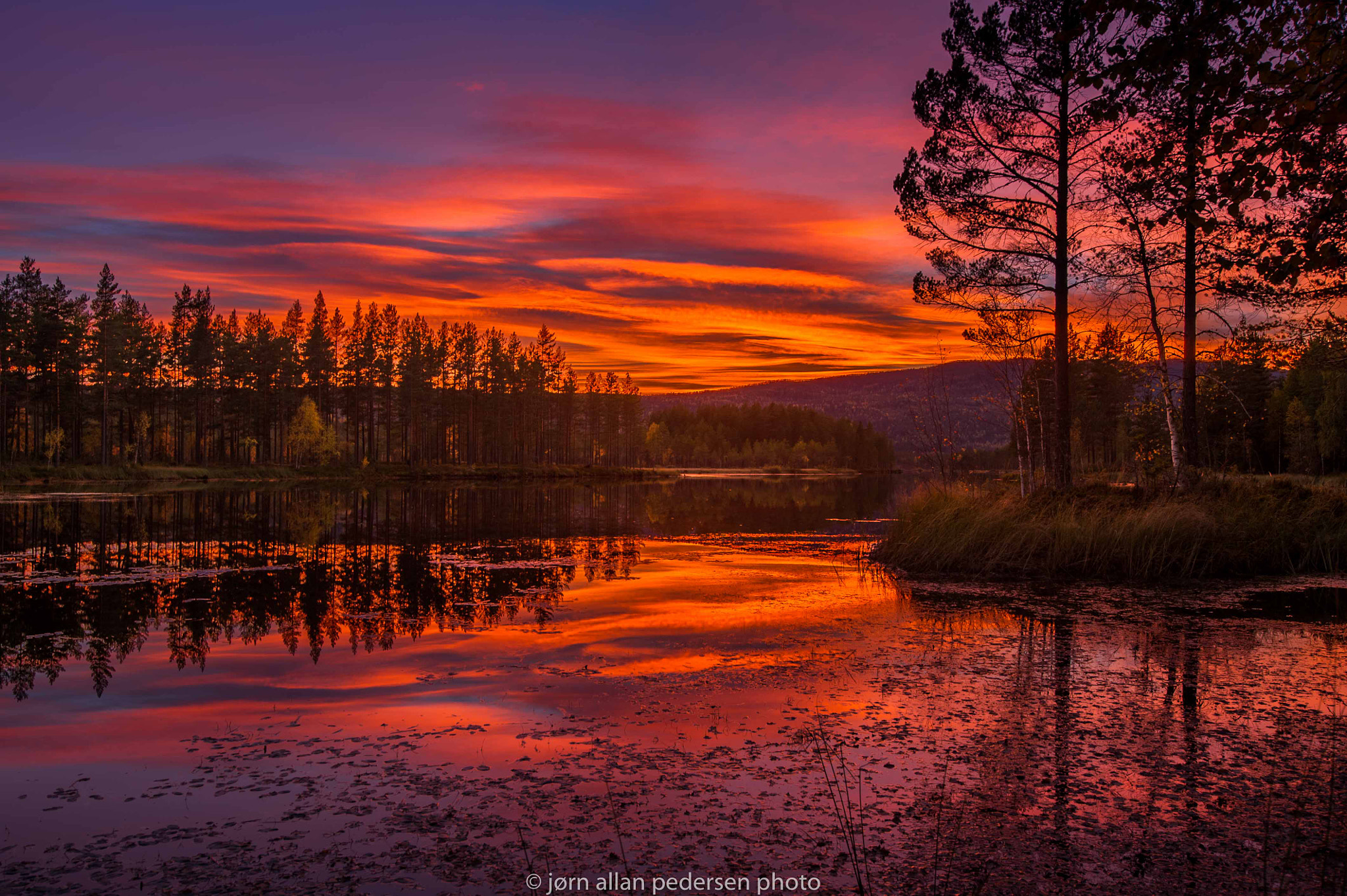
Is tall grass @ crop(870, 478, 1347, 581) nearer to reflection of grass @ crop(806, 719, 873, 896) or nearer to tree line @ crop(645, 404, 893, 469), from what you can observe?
reflection of grass @ crop(806, 719, 873, 896)

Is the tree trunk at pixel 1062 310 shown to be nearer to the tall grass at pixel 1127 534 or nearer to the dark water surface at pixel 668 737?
the tall grass at pixel 1127 534

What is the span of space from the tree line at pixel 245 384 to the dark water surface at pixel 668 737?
2626 inches

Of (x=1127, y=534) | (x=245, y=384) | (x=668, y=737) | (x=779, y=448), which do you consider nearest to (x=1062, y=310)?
(x=1127, y=534)

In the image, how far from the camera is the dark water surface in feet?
13.1

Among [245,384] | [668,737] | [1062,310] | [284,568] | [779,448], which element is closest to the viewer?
[668,737]

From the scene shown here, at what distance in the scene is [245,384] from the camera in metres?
86.9

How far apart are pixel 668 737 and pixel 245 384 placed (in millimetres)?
94066

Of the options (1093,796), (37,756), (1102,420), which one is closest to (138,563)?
(37,756)

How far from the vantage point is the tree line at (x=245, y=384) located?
69250 mm

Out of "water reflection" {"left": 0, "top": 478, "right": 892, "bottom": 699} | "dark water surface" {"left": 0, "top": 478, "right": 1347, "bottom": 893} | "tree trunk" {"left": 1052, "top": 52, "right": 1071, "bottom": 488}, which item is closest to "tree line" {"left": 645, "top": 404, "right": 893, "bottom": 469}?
"water reflection" {"left": 0, "top": 478, "right": 892, "bottom": 699}

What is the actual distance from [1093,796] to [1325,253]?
3942mm

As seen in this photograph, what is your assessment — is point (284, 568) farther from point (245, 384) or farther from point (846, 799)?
point (245, 384)

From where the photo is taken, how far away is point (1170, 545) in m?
13.9

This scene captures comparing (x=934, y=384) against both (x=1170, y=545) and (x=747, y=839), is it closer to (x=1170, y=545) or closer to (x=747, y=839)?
(x=1170, y=545)
